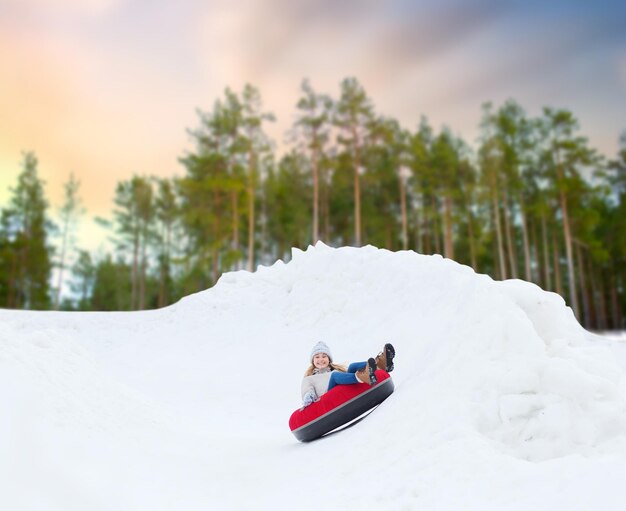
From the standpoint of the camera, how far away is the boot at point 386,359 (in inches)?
209

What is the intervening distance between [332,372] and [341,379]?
0.16 meters

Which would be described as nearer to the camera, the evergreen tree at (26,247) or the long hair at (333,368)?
the long hair at (333,368)

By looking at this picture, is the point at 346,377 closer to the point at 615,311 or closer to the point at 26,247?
the point at 26,247

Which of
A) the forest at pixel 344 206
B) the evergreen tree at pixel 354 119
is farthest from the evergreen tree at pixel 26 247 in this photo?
the evergreen tree at pixel 354 119

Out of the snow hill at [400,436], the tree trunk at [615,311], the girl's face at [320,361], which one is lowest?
the snow hill at [400,436]

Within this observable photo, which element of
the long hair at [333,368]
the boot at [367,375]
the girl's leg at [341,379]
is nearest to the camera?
the boot at [367,375]

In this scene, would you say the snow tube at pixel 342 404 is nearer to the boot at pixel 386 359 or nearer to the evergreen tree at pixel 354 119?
the boot at pixel 386 359

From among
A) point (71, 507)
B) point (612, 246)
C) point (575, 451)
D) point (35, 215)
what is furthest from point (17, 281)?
point (612, 246)

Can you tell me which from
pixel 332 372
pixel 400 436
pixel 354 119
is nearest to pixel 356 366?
pixel 332 372

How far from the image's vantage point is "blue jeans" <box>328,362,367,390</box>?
214 inches

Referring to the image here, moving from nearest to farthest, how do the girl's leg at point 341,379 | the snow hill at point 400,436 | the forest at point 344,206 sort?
the snow hill at point 400,436, the girl's leg at point 341,379, the forest at point 344,206

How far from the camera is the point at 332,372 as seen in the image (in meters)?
5.58

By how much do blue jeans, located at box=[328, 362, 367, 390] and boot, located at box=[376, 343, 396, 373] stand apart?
175 millimetres

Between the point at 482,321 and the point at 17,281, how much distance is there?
32182 millimetres
